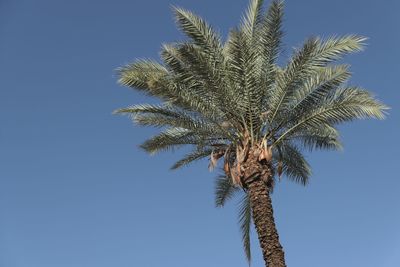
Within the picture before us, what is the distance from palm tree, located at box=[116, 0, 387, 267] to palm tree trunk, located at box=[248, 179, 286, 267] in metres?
0.53

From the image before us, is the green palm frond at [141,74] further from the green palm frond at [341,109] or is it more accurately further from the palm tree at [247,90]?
the green palm frond at [341,109]

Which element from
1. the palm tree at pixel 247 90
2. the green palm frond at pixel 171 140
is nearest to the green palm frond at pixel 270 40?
the palm tree at pixel 247 90

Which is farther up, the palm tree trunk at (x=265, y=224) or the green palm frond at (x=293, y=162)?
the green palm frond at (x=293, y=162)

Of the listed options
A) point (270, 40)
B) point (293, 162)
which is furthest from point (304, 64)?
point (293, 162)

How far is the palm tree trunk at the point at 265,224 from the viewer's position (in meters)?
13.3

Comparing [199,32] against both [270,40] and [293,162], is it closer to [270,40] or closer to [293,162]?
[270,40]

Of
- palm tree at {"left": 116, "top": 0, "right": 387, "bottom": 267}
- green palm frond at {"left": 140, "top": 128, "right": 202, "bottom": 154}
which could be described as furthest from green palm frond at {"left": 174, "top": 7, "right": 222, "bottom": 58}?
green palm frond at {"left": 140, "top": 128, "right": 202, "bottom": 154}

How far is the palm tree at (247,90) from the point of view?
613 inches

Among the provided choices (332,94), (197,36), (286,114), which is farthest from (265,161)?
(197,36)

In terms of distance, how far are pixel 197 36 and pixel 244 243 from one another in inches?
261

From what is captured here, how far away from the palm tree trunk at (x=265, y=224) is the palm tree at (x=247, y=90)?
1.74 feet

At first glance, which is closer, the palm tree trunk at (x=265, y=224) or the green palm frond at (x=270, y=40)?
the palm tree trunk at (x=265, y=224)

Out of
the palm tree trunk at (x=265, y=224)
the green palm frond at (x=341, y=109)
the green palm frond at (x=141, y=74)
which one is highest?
the green palm frond at (x=141, y=74)

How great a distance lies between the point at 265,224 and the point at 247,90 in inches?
150
